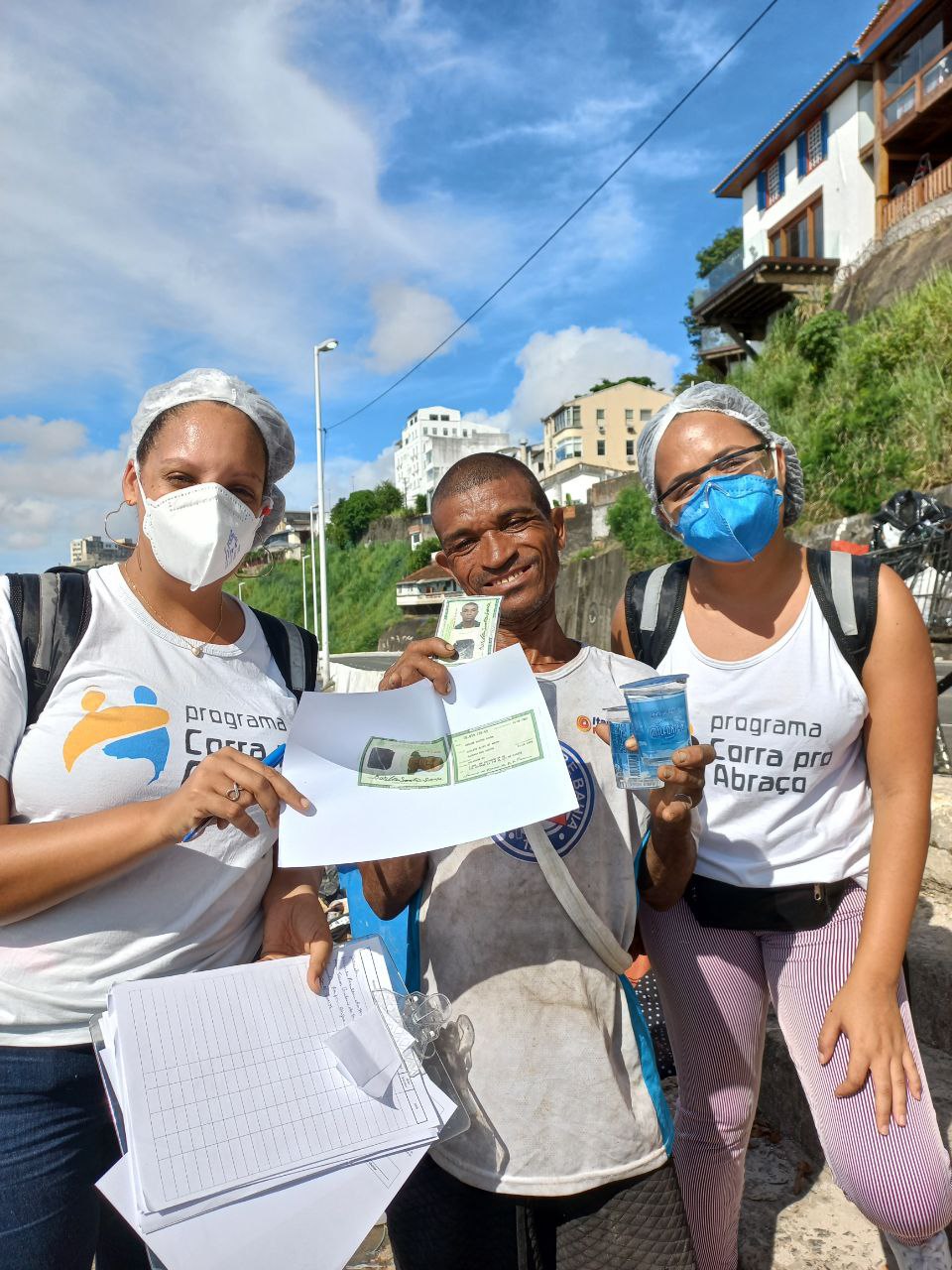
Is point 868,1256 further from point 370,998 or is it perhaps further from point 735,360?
point 735,360

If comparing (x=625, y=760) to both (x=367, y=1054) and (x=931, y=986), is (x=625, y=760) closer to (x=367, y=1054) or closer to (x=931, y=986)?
(x=367, y=1054)

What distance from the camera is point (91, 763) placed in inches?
60.0

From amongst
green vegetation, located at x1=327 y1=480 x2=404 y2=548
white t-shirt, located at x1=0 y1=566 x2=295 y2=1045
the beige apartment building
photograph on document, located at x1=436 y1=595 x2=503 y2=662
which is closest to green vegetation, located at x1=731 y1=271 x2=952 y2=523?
photograph on document, located at x1=436 y1=595 x2=503 y2=662

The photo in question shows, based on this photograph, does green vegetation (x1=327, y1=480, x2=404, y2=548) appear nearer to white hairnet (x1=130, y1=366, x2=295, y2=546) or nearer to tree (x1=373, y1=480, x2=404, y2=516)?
tree (x1=373, y1=480, x2=404, y2=516)

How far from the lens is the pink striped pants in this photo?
6.44 feet

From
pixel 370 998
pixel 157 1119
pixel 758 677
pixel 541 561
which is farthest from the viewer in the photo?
pixel 758 677

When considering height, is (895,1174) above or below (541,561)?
below

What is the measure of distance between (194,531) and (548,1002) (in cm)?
123

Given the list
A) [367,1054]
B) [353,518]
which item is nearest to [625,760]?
[367,1054]

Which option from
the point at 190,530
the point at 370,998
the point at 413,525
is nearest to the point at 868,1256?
the point at 370,998

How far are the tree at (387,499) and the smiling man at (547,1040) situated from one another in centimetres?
7984

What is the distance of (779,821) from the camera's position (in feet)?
7.07

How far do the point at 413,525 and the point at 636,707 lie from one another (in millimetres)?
66752

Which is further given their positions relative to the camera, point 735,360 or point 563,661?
point 735,360
